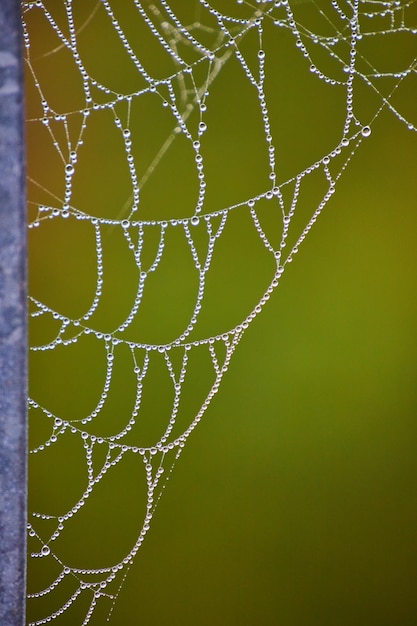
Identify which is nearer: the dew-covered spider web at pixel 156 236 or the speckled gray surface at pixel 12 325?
the speckled gray surface at pixel 12 325

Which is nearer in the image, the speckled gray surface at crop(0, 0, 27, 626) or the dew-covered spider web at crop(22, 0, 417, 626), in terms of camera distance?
the speckled gray surface at crop(0, 0, 27, 626)

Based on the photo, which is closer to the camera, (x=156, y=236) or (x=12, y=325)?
(x=12, y=325)

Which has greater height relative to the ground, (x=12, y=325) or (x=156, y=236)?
(x=156, y=236)
